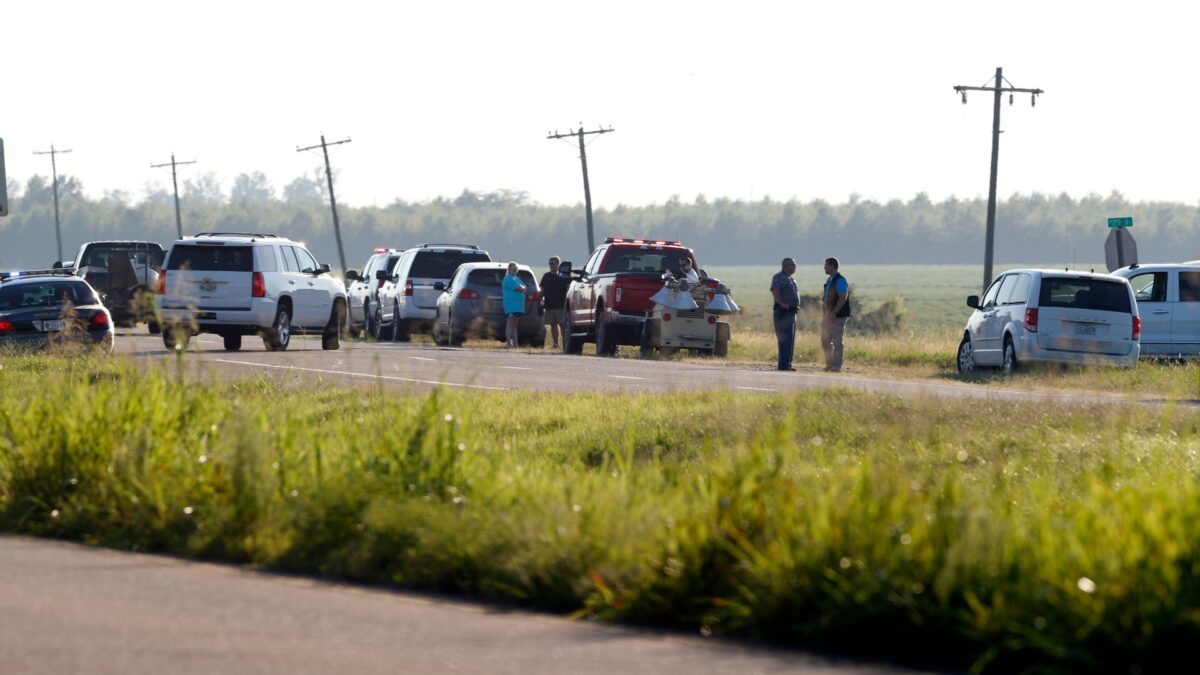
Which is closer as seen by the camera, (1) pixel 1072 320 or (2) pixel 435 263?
(1) pixel 1072 320

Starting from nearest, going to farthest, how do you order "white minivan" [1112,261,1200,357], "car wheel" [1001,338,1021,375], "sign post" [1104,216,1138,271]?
1. "car wheel" [1001,338,1021,375]
2. "white minivan" [1112,261,1200,357]
3. "sign post" [1104,216,1138,271]

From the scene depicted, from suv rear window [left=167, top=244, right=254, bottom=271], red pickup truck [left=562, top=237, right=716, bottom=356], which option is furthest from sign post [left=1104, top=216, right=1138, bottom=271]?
suv rear window [left=167, top=244, right=254, bottom=271]

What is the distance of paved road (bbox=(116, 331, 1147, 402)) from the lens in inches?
856

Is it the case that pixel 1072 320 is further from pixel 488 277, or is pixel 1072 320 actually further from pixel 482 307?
pixel 488 277

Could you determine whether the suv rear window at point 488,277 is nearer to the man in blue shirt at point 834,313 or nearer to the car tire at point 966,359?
the man in blue shirt at point 834,313

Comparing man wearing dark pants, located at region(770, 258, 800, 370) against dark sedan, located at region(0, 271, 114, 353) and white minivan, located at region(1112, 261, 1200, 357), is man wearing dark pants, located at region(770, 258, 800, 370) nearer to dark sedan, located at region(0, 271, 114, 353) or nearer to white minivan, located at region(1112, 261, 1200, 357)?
white minivan, located at region(1112, 261, 1200, 357)

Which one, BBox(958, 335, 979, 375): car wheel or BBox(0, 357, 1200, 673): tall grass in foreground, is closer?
BBox(0, 357, 1200, 673): tall grass in foreground

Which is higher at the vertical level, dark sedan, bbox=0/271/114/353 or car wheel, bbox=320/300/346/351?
dark sedan, bbox=0/271/114/353

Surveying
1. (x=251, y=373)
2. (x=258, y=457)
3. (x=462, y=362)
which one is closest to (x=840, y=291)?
(x=462, y=362)

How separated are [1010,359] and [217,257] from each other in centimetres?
1230

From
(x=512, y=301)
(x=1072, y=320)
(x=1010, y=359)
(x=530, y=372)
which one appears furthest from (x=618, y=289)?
(x=1072, y=320)

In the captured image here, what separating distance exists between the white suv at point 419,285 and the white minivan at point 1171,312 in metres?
14.4

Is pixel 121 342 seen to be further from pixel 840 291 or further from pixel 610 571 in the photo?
pixel 610 571

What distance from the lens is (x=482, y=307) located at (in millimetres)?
36000
